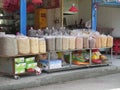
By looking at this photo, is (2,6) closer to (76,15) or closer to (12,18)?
(12,18)

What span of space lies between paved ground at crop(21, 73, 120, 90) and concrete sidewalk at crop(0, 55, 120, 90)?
191mm

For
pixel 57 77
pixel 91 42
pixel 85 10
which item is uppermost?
pixel 85 10

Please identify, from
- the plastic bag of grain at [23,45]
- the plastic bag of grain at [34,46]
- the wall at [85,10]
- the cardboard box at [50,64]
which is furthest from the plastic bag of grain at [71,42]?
the wall at [85,10]

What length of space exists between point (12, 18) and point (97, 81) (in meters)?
5.97

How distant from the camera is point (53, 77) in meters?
9.96

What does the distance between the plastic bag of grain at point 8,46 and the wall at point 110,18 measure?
793cm

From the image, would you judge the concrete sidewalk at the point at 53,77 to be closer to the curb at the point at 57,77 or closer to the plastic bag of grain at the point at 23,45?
the curb at the point at 57,77

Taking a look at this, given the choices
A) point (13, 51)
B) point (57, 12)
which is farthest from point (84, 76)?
point (57, 12)

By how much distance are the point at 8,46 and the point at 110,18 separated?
8.11 metres

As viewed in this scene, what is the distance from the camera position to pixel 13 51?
927 centimetres

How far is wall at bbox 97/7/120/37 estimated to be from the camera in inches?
634

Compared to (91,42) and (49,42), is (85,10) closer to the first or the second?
(91,42)

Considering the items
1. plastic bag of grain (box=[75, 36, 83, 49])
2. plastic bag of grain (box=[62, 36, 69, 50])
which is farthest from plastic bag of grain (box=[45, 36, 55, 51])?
plastic bag of grain (box=[75, 36, 83, 49])

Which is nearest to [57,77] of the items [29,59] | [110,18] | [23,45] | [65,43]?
[29,59]
